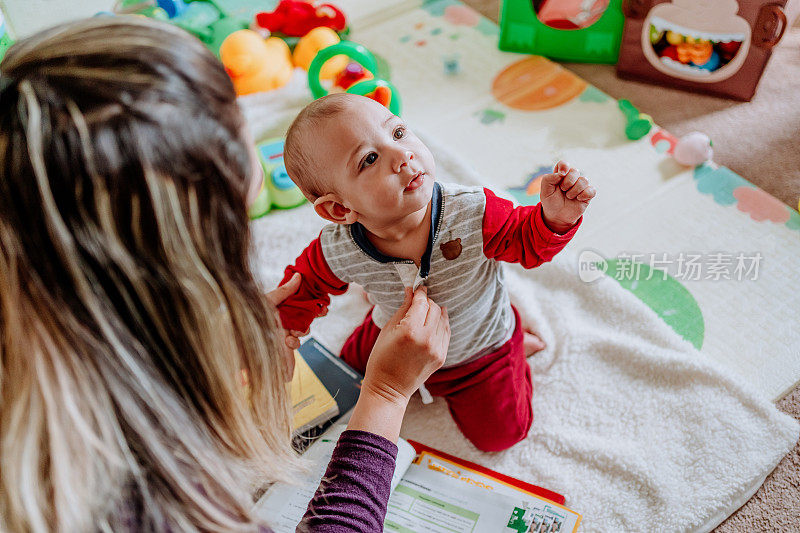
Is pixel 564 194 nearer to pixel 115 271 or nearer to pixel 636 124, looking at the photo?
pixel 115 271

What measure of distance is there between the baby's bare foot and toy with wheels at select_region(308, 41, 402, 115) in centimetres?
52

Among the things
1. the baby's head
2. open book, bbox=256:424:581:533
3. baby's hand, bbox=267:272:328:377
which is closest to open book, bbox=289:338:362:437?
open book, bbox=256:424:581:533

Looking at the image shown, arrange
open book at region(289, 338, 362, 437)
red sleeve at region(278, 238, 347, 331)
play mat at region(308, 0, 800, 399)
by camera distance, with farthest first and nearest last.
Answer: play mat at region(308, 0, 800, 399)
open book at region(289, 338, 362, 437)
red sleeve at region(278, 238, 347, 331)

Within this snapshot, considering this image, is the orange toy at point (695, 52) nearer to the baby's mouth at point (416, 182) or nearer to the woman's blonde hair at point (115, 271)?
the baby's mouth at point (416, 182)

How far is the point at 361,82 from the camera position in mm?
1234

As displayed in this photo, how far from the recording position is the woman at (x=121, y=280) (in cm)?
41

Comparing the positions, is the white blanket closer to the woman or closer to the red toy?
the woman

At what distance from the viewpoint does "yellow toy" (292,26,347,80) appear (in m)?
1.56

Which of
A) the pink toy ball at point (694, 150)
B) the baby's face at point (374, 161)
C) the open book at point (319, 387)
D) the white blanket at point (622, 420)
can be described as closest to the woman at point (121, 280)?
the baby's face at point (374, 161)

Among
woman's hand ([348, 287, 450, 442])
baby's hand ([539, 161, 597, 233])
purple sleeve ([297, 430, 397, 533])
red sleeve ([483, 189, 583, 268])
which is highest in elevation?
baby's hand ([539, 161, 597, 233])

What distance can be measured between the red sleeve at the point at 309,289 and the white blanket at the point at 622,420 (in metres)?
0.27

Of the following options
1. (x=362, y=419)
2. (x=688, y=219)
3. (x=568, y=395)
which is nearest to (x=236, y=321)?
(x=362, y=419)

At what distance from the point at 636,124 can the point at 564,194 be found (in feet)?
2.57

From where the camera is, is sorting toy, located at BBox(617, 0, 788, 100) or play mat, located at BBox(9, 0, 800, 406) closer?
play mat, located at BBox(9, 0, 800, 406)
